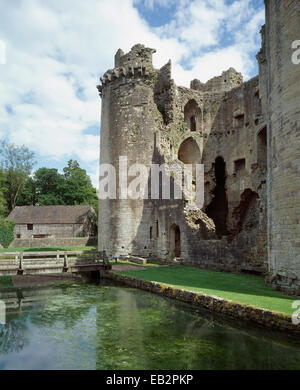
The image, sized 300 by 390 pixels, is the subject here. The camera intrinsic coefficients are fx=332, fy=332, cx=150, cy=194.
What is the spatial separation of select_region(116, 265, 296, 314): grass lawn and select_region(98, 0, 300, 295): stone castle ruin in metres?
0.82

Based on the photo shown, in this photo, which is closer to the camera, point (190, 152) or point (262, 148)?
point (262, 148)

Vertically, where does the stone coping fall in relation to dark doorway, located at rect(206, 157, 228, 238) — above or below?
below

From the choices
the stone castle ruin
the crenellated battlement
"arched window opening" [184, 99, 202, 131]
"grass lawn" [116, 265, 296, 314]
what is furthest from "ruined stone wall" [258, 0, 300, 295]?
"arched window opening" [184, 99, 202, 131]

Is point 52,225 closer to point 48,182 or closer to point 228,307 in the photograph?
point 48,182

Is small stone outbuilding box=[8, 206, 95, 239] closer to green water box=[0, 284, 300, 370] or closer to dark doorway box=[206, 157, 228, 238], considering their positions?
dark doorway box=[206, 157, 228, 238]

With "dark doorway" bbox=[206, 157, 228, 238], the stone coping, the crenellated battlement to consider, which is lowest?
the stone coping

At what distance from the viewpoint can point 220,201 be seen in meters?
20.9

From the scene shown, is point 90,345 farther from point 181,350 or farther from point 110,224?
point 110,224

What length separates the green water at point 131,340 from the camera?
17.5 ft

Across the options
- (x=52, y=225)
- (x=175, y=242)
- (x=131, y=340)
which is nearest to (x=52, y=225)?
(x=52, y=225)

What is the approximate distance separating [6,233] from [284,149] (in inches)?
1114

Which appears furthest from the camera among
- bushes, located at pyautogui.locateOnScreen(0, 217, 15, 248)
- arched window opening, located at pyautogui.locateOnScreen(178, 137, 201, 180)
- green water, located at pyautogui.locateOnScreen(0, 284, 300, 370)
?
bushes, located at pyautogui.locateOnScreen(0, 217, 15, 248)

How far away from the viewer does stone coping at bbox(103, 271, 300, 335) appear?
20.0 feet

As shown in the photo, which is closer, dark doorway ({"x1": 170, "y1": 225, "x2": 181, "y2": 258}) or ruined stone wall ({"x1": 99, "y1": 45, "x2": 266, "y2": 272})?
dark doorway ({"x1": 170, "y1": 225, "x2": 181, "y2": 258})
